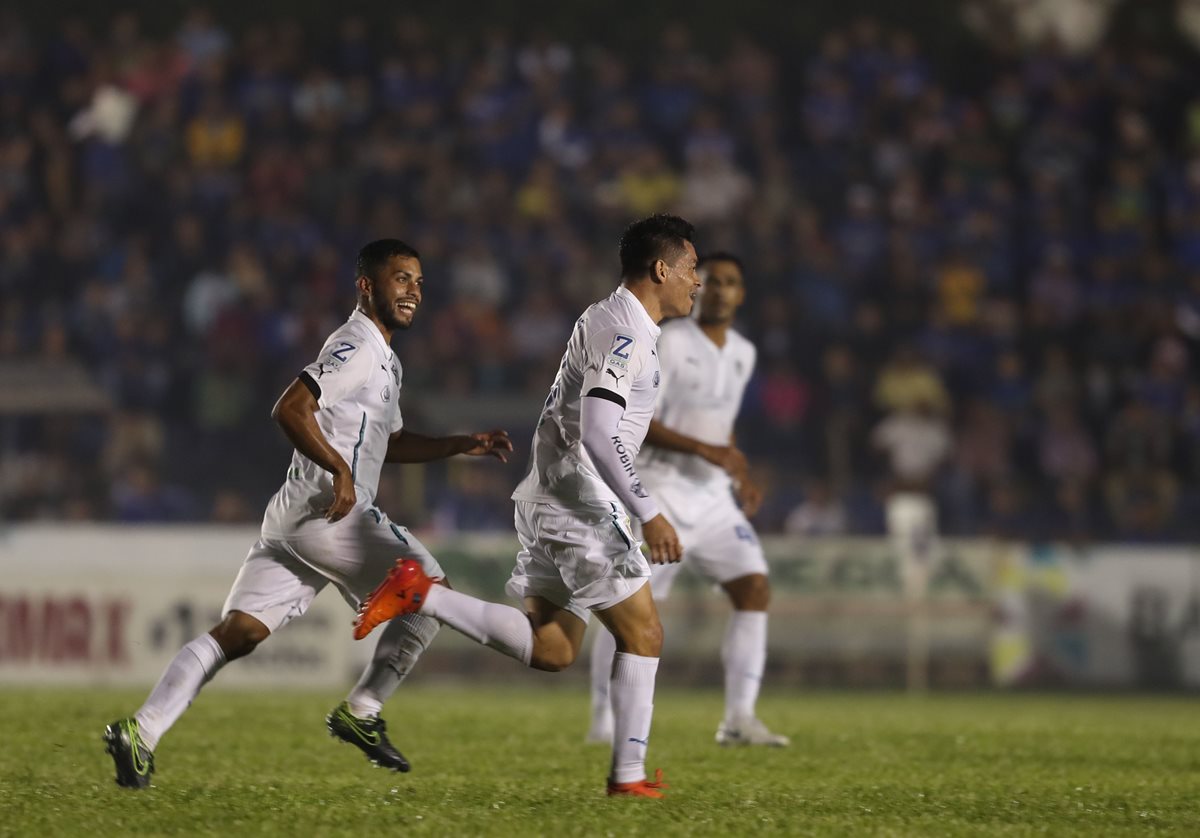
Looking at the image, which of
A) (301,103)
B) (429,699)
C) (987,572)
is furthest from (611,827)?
(301,103)

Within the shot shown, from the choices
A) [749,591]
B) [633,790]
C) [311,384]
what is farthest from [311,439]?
[749,591]

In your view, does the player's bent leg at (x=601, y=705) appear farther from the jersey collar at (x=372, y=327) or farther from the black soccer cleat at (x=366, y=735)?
the jersey collar at (x=372, y=327)

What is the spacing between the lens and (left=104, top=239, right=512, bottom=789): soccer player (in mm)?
7324

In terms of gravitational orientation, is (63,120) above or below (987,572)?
above

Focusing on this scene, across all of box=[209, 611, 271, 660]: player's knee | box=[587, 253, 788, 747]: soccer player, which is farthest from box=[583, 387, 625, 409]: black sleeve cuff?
box=[587, 253, 788, 747]: soccer player

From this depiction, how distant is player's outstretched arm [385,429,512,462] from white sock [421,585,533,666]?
0.82m

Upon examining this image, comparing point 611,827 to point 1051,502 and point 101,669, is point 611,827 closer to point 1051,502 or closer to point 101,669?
point 101,669

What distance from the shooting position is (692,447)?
393 inches

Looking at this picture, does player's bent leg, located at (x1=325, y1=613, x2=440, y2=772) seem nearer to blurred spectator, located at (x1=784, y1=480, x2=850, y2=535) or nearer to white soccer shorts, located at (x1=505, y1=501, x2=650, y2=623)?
white soccer shorts, located at (x1=505, y1=501, x2=650, y2=623)

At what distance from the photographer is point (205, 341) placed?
65.2 ft

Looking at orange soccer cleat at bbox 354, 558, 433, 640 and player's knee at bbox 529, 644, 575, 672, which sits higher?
orange soccer cleat at bbox 354, 558, 433, 640

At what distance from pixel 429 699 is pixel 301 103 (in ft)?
33.9

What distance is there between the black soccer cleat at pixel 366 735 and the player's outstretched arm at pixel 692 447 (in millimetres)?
2646

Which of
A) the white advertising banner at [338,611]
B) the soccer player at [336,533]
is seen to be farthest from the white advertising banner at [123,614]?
the soccer player at [336,533]
